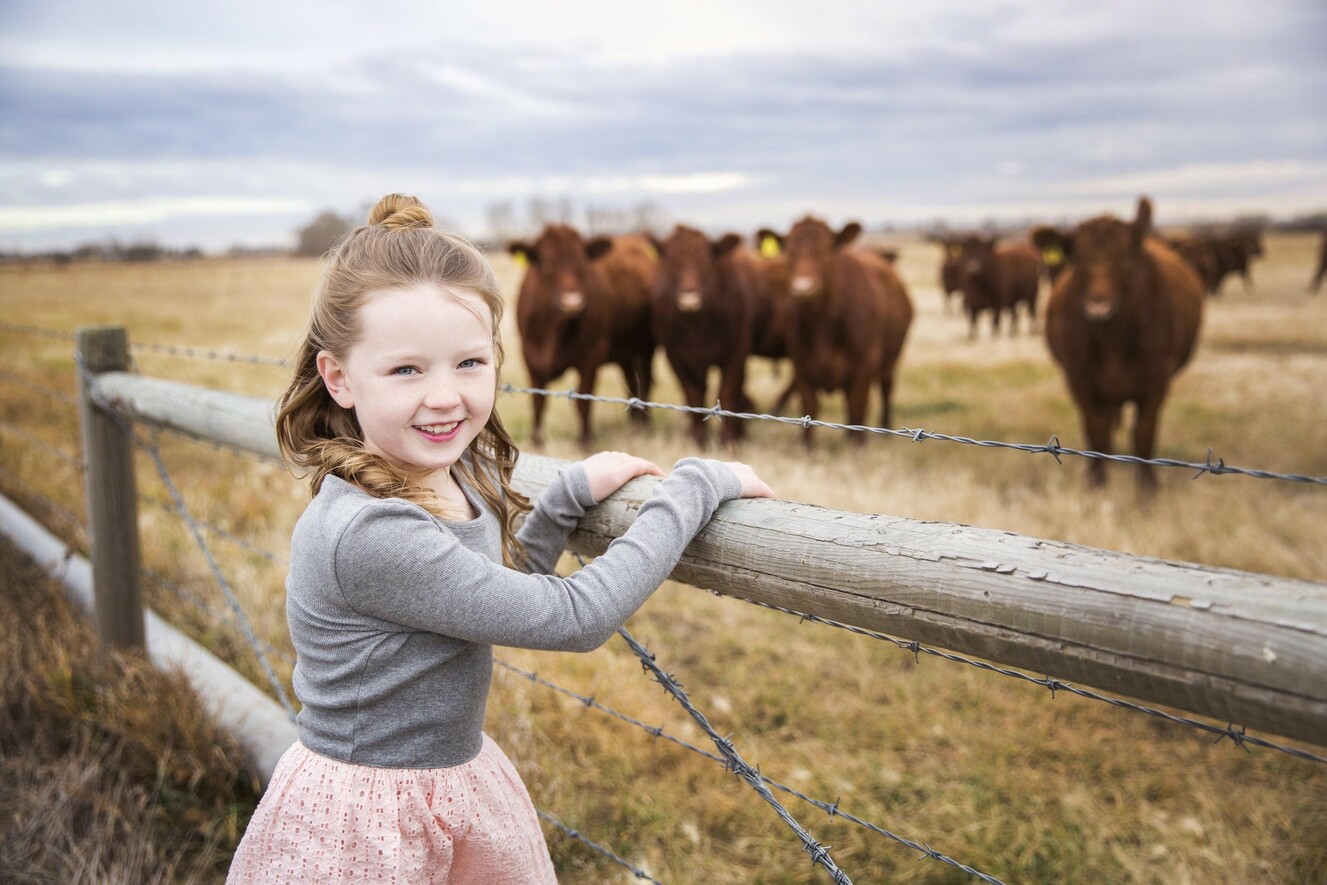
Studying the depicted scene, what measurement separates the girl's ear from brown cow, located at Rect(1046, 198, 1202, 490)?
601 centimetres

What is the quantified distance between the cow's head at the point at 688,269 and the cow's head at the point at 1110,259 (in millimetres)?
3047

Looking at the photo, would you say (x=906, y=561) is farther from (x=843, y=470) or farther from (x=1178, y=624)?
(x=843, y=470)

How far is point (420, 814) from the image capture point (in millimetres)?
1385

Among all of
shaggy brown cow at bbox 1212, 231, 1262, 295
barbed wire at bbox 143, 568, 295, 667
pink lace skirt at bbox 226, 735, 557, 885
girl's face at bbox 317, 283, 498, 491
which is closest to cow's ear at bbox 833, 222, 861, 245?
barbed wire at bbox 143, 568, 295, 667

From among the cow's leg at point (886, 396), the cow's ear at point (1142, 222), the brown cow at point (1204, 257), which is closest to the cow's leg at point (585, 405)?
the cow's leg at point (886, 396)

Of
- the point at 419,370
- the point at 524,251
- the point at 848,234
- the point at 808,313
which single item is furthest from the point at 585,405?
the point at 419,370

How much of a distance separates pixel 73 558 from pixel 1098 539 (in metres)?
5.06

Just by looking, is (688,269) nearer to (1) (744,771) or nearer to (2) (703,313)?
(2) (703,313)

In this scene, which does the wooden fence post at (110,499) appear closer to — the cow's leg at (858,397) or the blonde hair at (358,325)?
the blonde hair at (358,325)

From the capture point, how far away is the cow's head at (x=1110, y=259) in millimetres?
6328

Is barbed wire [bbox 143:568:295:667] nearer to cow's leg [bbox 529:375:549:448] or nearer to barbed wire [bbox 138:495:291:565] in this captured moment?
barbed wire [bbox 138:495:291:565]

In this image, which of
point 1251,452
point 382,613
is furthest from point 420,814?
point 1251,452

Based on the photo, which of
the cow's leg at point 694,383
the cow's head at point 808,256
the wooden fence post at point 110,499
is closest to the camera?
the wooden fence post at point 110,499

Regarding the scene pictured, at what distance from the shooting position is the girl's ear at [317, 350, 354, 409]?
A: 4.53 ft
